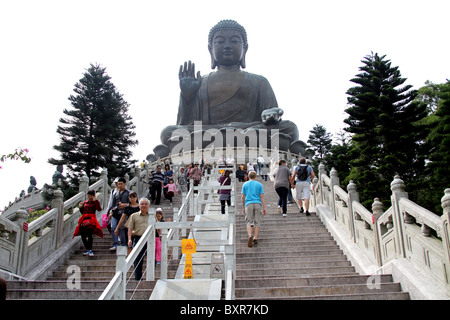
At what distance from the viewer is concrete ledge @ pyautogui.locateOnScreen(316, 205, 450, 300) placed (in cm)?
427

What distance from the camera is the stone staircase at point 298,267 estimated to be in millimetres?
4609

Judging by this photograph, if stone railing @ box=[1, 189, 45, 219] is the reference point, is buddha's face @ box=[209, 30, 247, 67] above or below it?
above

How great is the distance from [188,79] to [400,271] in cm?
1867

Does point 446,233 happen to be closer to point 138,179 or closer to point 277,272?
point 277,272

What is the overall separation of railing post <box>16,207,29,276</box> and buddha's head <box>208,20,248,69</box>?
18911 millimetres

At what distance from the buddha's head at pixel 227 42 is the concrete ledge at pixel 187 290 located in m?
21.0

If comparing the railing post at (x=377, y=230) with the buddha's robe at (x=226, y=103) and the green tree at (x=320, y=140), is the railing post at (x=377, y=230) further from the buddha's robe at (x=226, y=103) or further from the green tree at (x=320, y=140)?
the green tree at (x=320, y=140)

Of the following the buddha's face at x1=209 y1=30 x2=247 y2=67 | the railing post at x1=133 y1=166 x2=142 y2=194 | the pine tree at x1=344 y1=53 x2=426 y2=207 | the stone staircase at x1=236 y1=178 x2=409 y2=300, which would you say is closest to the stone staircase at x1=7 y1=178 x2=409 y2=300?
the stone staircase at x1=236 y1=178 x2=409 y2=300

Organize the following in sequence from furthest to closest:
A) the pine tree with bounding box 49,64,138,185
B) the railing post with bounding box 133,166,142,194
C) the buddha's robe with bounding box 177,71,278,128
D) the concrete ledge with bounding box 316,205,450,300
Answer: the buddha's robe with bounding box 177,71,278,128 → the pine tree with bounding box 49,64,138,185 → the railing post with bounding box 133,166,142,194 → the concrete ledge with bounding box 316,205,450,300

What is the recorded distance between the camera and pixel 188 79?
73.3ft

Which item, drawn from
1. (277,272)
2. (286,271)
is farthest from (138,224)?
(286,271)

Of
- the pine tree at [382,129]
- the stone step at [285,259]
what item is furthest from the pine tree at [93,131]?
the stone step at [285,259]

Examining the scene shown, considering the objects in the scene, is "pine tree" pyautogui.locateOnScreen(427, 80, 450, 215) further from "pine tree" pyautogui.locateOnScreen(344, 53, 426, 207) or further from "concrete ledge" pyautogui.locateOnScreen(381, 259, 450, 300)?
"concrete ledge" pyautogui.locateOnScreen(381, 259, 450, 300)
